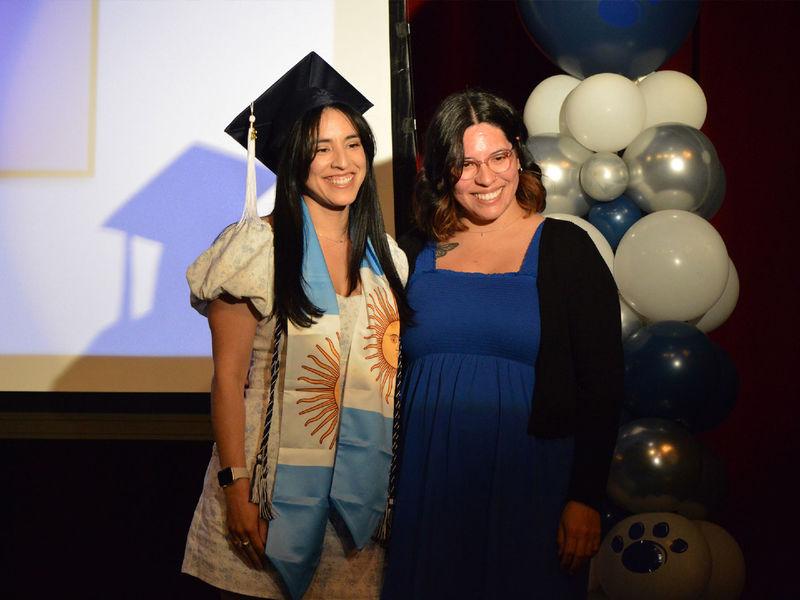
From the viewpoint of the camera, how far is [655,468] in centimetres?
241

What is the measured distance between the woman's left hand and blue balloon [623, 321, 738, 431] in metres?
0.82

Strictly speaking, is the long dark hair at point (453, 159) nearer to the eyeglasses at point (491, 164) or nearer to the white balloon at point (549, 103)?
the eyeglasses at point (491, 164)

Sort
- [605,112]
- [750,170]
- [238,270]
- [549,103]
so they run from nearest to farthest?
[238,270], [605,112], [549,103], [750,170]

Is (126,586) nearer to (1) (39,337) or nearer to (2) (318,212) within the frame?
(1) (39,337)

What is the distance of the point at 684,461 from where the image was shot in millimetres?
2418

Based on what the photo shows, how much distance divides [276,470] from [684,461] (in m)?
1.24

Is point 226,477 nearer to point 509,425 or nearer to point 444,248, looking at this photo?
point 509,425

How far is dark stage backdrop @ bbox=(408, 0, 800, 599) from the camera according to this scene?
10.9 ft

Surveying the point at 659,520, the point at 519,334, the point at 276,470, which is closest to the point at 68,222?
the point at 276,470

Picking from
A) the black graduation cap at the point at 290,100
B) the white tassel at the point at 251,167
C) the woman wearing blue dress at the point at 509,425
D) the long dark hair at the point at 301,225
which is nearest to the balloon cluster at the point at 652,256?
the woman wearing blue dress at the point at 509,425

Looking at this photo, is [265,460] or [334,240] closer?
[265,460]

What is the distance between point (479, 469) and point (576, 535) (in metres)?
0.22

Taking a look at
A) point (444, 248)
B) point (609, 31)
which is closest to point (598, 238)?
point (609, 31)

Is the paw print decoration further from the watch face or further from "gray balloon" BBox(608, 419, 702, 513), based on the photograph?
the watch face
